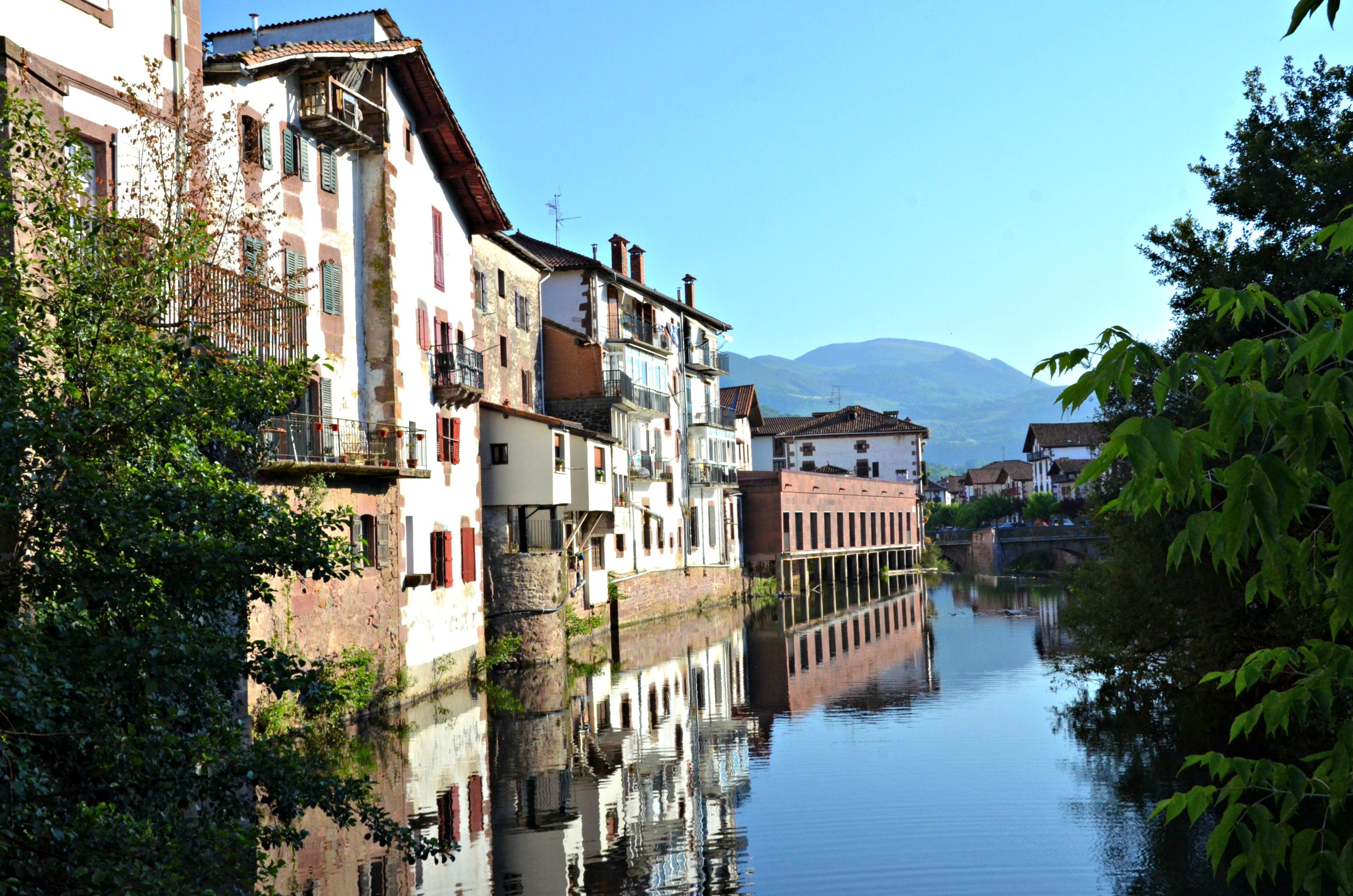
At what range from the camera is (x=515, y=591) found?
32.3 m

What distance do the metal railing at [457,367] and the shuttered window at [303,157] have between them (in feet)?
19.1

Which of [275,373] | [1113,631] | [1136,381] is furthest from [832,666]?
[275,373]

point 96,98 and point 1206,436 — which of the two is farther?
point 96,98

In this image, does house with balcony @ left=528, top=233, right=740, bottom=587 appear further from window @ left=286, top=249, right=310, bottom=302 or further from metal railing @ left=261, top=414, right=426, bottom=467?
window @ left=286, top=249, right=310, bottom=302

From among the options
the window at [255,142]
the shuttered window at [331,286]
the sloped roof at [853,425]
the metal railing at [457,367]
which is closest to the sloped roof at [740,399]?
the sloped roof at [853,425]

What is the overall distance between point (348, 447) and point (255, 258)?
5.26m

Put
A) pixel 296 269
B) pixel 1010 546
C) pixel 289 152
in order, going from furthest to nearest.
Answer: pixel 1010 546
pixel 289 152
pixel 296 269

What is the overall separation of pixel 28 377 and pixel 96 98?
7.09 meters

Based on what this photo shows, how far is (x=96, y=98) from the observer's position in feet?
47.4

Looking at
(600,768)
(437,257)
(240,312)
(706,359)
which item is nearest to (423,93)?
(437,257)

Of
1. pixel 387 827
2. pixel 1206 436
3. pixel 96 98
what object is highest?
pixel 96 98

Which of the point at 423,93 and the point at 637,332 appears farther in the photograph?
the point at 637,332

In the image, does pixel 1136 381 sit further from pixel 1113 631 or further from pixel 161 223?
pixel 161 223

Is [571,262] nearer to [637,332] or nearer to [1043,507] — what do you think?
[637,332]
